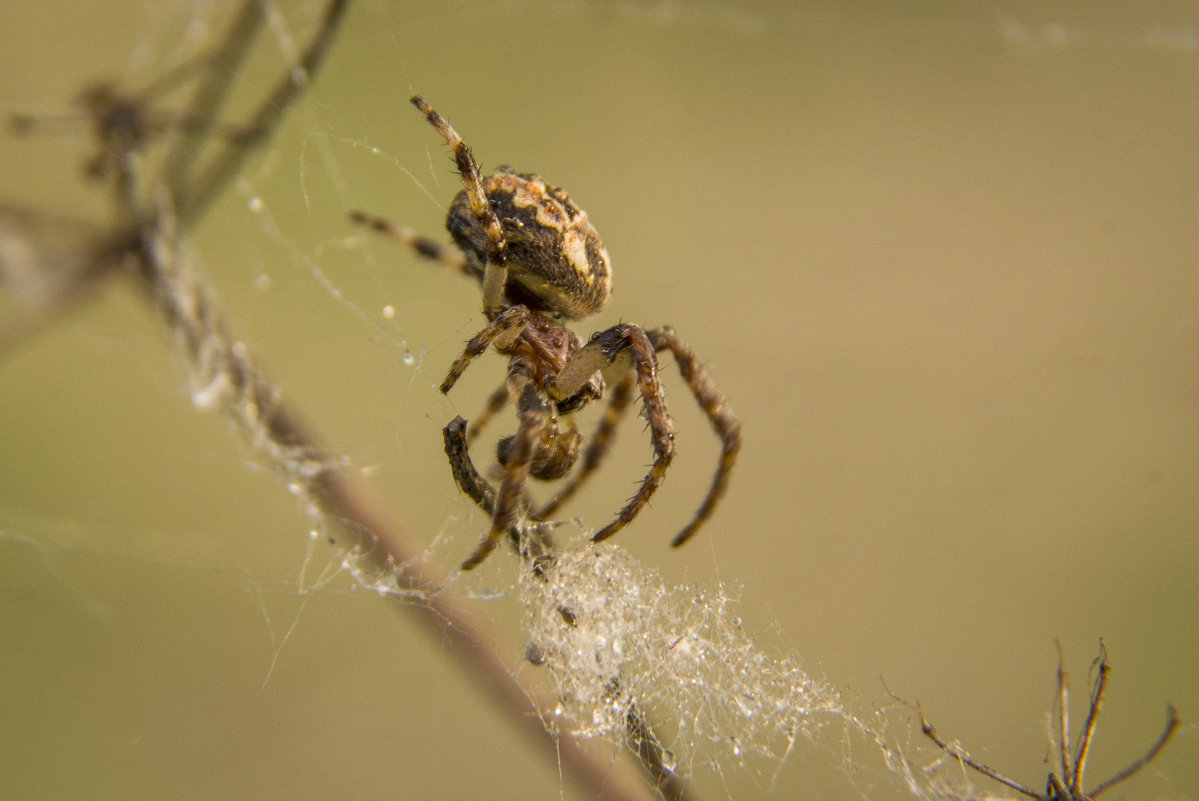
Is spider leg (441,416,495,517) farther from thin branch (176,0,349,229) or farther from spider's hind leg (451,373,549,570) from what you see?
thin branch (176,0,349,229)

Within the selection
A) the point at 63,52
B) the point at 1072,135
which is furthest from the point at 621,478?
the point at 1072,135

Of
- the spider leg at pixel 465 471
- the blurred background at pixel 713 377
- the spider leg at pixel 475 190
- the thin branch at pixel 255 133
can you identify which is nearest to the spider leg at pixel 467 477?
the spider leg at pixel 465 471

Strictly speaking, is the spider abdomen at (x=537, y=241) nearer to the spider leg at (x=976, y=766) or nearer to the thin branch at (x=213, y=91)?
the thin branch at (x=213, y=91)

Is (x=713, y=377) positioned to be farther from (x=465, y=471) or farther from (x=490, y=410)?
(x=465, y=471)

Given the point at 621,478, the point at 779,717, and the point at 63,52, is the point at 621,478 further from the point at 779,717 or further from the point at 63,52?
the point at 63,52

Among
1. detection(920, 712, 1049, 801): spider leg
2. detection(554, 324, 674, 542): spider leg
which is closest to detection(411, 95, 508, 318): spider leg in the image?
detection(554, 324, 674, 542): spider leg

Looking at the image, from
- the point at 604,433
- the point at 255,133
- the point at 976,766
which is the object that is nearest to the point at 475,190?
the point at 255,133
